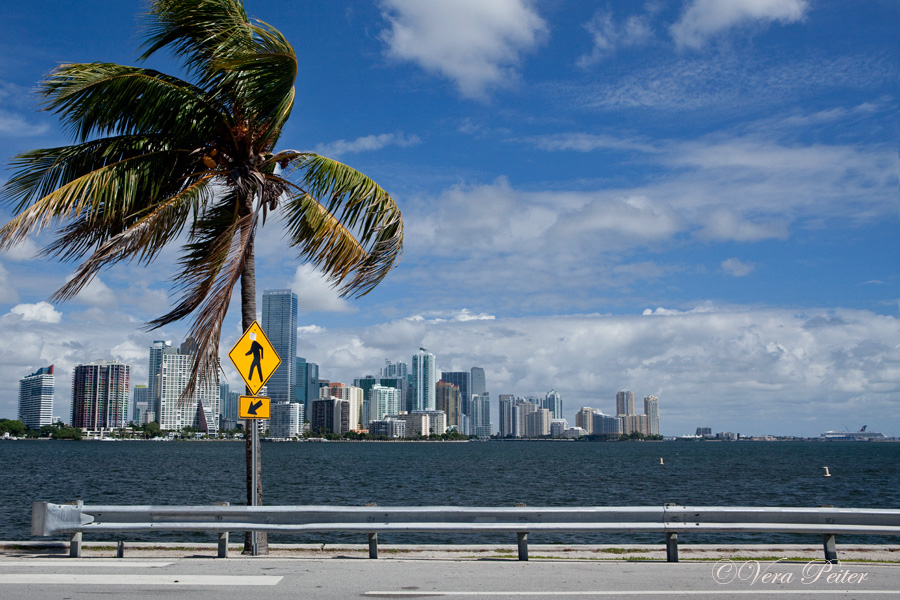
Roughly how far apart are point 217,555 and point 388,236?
5.23 m

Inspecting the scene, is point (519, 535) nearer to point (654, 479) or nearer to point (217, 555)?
point (217, 555)

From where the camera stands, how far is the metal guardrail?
991cm

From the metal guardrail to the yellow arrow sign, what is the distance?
1240mm

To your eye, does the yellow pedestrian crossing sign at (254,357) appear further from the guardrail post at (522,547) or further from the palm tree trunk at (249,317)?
the guardrail post at (522,547)

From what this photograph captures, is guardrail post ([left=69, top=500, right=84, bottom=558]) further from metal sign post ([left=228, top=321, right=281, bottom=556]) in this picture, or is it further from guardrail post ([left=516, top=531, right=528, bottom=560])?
guardrail post ([left=516, top=531, right=528, bottom=560])

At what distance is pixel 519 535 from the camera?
10305 mm

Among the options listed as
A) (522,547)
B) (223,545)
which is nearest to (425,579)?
(522,547)

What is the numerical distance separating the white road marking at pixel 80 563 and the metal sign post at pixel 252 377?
1.46 metres

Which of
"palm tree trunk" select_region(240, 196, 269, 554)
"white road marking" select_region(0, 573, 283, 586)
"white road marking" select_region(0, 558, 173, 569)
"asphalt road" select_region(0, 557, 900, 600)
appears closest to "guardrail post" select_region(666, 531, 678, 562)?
"asphalt road" select_region(0, 557, 900, 600)

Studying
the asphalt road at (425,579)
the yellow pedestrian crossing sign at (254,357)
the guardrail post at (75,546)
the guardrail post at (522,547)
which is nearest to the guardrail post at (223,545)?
the asphalt road at (425,579)

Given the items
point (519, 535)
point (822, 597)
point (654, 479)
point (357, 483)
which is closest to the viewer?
point (822, 597)

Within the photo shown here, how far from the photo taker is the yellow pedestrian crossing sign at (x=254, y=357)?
1041 cm

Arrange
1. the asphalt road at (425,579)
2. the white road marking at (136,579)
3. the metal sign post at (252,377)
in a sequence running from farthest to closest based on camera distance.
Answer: the metal sign post at (252,377)
the white road marking at (136,579)
the asphalt road at (425,579)

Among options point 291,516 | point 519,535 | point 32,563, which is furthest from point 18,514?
point 519,535
